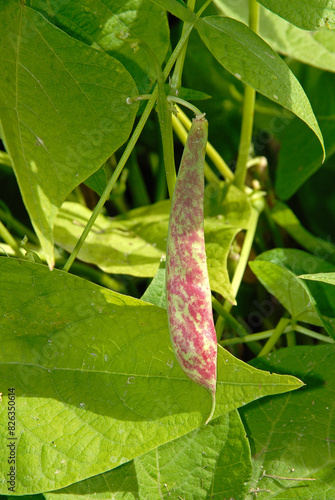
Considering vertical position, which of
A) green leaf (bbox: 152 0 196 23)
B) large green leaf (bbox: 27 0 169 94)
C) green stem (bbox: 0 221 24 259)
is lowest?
green stem (bbox: 0 221 24 259)

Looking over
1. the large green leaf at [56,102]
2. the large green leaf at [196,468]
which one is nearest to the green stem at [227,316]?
the large green leaf at [196,468]

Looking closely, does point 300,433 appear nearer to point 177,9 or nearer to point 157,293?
point 157,293

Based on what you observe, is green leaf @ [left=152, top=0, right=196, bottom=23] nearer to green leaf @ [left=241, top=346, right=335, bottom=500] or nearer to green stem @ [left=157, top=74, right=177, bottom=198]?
green stem @ [left=157, top=74, right=177, bottom=198]

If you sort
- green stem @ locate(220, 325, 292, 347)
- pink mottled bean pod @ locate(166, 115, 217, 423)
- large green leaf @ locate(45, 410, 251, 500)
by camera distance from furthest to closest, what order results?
1. green stem @ locate(220, 325, 292, 347)
2. large green leaf @ locate(45, 410, 251, 500)
3. pink mottled bean pod @ locate(166, 115, 217, 423)

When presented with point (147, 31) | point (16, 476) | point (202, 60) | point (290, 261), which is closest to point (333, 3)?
point (147, 31)

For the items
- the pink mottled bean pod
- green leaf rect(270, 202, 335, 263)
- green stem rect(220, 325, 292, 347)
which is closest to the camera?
the pink mottled bean pod

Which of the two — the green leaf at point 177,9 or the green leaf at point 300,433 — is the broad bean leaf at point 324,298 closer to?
the green leaf at point 300,433

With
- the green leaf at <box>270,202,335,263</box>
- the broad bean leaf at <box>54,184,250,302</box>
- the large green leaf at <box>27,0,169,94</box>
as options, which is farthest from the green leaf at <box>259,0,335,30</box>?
the green leaf at <box>270,202,335,263</box>

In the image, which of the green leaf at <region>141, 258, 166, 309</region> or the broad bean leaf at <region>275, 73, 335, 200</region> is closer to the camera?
the green leaf at <region>141, 258, 166, 309</region>
